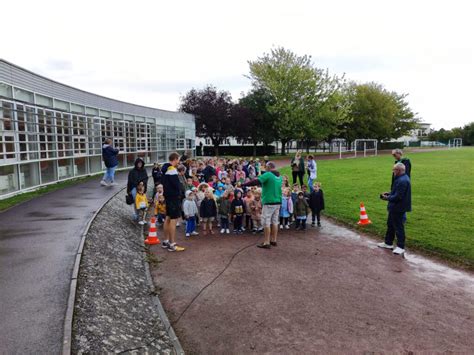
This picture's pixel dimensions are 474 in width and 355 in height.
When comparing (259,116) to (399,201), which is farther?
(259,116)

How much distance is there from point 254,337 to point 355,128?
180 ft

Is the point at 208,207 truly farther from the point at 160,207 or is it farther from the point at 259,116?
the point at 259,116

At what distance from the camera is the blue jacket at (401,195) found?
7.96 metres

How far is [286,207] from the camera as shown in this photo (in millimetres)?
10500

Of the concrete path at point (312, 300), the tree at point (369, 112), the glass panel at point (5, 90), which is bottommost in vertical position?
the concrete path at point (312, 300)

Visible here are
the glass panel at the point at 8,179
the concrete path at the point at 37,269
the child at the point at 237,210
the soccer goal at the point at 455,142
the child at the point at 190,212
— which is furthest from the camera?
the soccer goal at the point at 455,142

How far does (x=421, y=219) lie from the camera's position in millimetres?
11023

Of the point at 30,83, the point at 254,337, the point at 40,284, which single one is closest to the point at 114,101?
the point at 30,83

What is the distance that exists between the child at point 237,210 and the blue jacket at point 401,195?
3855mm

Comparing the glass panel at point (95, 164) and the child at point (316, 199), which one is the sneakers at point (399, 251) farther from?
the glass panel at point (95, 164)

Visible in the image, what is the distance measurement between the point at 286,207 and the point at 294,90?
3370 centimetres

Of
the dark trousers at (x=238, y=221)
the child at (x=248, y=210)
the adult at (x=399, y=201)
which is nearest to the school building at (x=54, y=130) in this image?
the dark trousers at (x=238, y=221)

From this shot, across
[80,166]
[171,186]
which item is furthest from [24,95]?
[171,186]

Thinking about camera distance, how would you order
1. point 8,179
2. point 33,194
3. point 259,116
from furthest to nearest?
point 259,116 → point 33,194 → point 8,179
